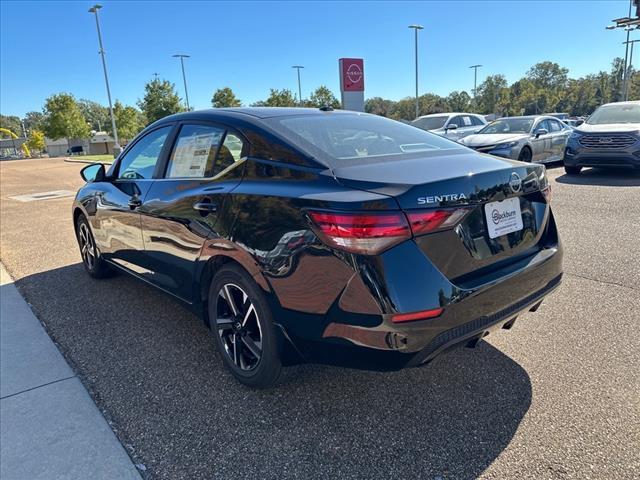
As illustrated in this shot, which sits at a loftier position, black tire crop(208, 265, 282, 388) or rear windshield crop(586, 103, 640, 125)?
rear windshield crop(586, 103, 640, 125)

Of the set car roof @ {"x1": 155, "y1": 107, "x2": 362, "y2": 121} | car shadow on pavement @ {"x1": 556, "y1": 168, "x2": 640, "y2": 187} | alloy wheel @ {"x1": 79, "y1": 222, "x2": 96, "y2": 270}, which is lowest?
car shadow on pavement @ {"x1": 556, "y1": 168, "x2": 640, "y2": 187}

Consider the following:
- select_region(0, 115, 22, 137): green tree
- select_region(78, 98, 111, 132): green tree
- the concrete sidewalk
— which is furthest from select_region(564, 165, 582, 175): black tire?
select_region(0, 115, 22, 137): green tree

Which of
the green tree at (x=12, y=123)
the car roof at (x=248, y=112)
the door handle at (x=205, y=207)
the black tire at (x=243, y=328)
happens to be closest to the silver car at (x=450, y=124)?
the car roof at (x=248, y=112)

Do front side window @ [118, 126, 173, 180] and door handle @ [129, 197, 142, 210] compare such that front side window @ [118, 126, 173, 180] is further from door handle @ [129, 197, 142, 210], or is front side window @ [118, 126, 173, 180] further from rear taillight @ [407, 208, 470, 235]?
rear taillight @ [407, 208, 470, 235]

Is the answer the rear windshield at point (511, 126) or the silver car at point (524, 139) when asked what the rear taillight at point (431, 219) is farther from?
the rear windshield at point (511, 126)

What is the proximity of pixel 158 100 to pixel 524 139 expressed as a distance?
136 feet

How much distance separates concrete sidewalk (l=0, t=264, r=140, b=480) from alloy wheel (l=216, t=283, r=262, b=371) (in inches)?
30.1

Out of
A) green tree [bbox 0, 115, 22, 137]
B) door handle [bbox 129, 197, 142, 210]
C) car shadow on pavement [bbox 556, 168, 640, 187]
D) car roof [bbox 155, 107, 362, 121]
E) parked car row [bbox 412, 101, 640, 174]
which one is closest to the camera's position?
car roof [bbox 155, 107, 362, 121]

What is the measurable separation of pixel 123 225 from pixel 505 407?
3181 mm

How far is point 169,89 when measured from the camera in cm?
4566

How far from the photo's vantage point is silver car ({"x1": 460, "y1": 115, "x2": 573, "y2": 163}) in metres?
10.5

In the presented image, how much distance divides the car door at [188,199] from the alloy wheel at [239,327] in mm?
329

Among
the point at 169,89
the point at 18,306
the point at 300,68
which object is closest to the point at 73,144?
the point at 169,89

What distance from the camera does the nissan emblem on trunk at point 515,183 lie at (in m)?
2.35
